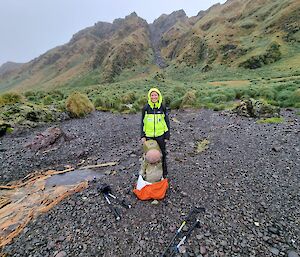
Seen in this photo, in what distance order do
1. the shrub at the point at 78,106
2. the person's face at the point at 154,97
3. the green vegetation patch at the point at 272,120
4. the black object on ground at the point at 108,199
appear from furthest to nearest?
the shrub at the point at 78,106 < the green vegetation patch at the point at 272,120 < the person's face at the point at 154,97 < the black object on ground at the point at 108,199

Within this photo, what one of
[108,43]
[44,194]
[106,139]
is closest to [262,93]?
[106,139]

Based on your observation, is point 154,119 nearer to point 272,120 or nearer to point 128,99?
point 272,120

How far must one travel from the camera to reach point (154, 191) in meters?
6.30

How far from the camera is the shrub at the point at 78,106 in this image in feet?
60.1

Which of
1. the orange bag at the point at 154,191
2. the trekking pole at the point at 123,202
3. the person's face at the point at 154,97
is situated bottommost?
the trekking pole at the point at 123,202

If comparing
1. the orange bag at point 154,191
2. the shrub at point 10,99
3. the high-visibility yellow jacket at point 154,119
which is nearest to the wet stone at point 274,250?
the orange bag at point 154,191

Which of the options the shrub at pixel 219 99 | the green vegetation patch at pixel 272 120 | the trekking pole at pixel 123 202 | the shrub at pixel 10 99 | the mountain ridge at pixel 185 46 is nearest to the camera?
the trekking pole at pixel 123 202

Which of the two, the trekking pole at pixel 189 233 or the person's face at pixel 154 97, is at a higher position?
the person's face at pixel 154 97

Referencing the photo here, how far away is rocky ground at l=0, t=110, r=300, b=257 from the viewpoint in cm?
518

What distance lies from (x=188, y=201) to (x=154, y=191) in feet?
2.95

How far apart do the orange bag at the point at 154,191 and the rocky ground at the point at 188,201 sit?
0.57 ft

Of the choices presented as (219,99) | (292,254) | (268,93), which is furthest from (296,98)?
(292,254)

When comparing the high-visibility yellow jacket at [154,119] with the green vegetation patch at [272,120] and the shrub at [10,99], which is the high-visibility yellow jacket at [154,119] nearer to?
the green vegetation patch at [272,120]

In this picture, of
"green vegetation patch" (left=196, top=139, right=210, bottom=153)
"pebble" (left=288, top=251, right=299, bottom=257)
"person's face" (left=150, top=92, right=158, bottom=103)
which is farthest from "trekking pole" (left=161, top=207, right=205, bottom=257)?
"green vegetation patch" (left=196, top=139, right=210, bottom=153)
